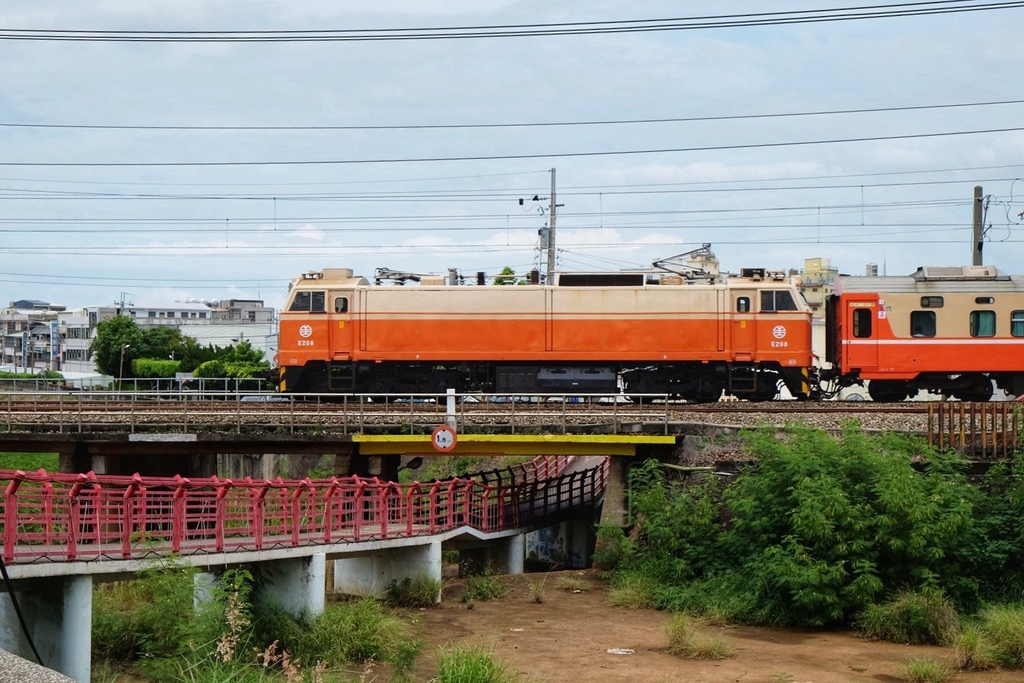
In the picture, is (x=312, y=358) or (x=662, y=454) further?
(x=312, y=358)

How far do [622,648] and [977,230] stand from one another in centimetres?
2405

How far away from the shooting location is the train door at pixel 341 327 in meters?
31.6

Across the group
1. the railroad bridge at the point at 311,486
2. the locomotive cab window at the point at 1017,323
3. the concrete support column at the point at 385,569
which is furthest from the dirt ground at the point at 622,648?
the locomotive cab window at the point at 1017,323

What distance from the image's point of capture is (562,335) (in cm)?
3150

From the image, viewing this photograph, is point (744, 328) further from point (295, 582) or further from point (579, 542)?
point (295, 582)

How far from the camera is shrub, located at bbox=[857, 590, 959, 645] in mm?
19266

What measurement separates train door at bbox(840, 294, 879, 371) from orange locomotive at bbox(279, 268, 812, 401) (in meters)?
1.07

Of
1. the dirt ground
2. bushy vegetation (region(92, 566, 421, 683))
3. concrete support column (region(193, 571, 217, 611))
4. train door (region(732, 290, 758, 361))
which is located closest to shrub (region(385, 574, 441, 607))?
the dirt ground

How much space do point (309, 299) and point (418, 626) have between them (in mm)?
12807

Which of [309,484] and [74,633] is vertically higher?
[309,484]

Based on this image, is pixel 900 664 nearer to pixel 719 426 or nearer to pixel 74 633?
pixel 719 426

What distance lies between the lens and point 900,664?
17.3 m

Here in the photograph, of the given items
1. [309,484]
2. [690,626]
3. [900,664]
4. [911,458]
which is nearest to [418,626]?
[309,484]

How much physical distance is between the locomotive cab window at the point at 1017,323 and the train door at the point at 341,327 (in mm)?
17374
